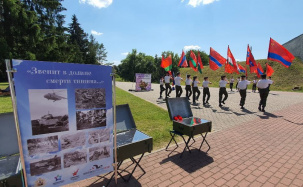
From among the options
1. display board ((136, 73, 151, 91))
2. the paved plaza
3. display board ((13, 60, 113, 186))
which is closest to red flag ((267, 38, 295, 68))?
the paved plaza

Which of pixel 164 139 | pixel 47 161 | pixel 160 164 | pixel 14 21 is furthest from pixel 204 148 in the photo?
pixel 14 21

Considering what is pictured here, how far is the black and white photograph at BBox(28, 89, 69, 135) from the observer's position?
2098 millimetres

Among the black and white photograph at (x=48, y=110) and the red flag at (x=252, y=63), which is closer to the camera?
the black and white photograph at (x=48, y=110)

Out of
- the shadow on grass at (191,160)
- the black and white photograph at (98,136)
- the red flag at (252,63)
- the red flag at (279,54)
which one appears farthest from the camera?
the red flag at (252,63)

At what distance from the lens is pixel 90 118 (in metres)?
2.54

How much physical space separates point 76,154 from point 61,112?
Answer: 0.70 meters

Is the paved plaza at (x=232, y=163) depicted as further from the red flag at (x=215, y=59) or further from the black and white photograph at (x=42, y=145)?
the red flag at (x=215, y=59)

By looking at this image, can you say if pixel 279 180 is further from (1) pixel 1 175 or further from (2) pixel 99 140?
(1) pixel 1 175

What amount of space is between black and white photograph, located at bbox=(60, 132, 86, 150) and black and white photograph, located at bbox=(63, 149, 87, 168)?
12 centimetres

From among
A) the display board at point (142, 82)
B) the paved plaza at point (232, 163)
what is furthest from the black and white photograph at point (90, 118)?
the display board at point (142, 82)

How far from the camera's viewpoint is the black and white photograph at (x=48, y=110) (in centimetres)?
210

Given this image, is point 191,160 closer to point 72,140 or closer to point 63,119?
point 72,140

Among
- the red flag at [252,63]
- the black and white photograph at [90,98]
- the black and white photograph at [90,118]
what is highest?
the red flag at [252,63]

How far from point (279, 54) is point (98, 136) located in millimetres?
10848
